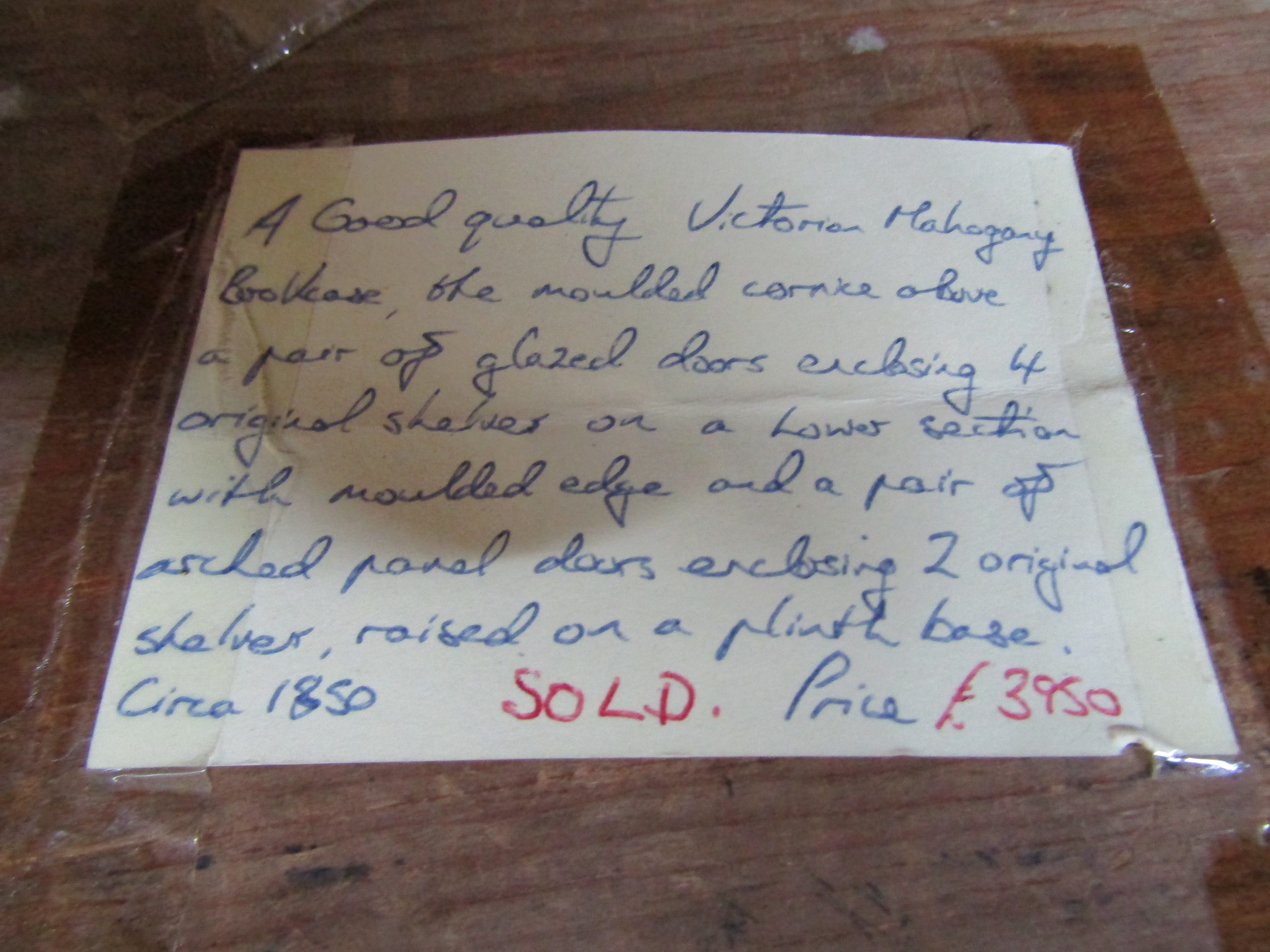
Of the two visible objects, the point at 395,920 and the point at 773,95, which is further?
the point at 773,95

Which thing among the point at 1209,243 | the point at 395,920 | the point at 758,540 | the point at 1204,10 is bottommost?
the point at 395,920

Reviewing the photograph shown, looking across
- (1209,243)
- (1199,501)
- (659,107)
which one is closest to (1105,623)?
(1199,501)

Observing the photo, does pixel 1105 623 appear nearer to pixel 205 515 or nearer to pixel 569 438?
pixel 569 438

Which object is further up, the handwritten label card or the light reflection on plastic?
the handwritten label card

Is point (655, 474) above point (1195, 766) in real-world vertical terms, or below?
above

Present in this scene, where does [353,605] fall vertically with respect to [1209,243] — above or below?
below
